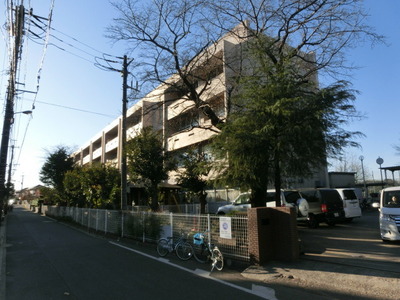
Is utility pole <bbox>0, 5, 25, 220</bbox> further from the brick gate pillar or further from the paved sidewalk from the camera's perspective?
the paved sidewalk

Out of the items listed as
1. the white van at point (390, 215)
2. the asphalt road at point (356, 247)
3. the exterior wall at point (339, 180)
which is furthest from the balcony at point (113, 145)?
the white van at point (390, 215)

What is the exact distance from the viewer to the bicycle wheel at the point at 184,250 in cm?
975

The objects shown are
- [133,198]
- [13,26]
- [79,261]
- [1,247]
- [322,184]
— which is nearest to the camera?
[79,261]

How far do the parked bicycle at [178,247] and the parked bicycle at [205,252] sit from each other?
220mm

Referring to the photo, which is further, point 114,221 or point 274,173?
point 114,221

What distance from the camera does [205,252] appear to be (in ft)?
31.3

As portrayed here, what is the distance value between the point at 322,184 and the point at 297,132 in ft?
71.7

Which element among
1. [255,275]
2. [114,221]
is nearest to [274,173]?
[255,275]

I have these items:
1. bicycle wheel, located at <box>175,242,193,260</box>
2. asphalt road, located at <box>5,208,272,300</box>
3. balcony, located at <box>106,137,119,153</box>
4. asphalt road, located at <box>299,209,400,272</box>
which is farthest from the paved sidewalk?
balcony, located at <box>106,137,119,153</box>

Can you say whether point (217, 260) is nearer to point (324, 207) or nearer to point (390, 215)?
point (390, 215)

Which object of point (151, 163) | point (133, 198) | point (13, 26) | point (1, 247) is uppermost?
point (13, 26)

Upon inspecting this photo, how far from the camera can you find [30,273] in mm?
8633

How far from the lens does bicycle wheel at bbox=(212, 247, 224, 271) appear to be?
8453mm

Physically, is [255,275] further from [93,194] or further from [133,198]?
[133,198]
